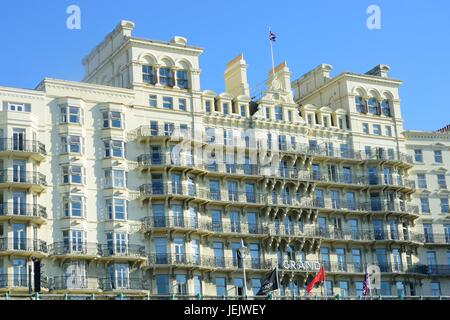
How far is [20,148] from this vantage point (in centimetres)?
9431

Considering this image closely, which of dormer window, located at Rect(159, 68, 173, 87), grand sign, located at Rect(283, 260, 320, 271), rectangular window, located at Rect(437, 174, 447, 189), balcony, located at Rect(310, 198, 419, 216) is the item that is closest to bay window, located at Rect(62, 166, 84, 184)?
dormer window, located at Rect(159, 68, 173, 87)

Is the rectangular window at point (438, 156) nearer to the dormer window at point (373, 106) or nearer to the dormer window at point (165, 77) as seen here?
the dormer window at point (373, 106)

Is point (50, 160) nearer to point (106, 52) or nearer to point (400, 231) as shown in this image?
point (106, 52)

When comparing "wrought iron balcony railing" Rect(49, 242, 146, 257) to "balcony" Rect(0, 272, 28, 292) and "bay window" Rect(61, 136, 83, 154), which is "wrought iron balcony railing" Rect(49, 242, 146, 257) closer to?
"balcony" Rect(0, 272, 28, 292)

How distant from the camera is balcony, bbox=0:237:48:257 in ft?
298

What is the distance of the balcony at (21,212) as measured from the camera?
301ft

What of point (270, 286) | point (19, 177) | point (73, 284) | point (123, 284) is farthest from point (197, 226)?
point (19, 177)

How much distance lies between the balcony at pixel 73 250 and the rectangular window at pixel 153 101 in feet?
52.5

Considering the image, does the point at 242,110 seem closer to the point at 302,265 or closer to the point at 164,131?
the point at 164,131

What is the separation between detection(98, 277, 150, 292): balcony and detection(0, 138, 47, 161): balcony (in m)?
12.6

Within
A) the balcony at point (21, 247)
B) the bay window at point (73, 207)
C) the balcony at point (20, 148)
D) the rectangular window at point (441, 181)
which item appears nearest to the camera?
the balcony at point (21, 247)

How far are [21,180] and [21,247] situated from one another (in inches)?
238

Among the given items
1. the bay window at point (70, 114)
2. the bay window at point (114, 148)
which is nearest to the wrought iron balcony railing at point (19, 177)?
the bay window at point (70, 114)
